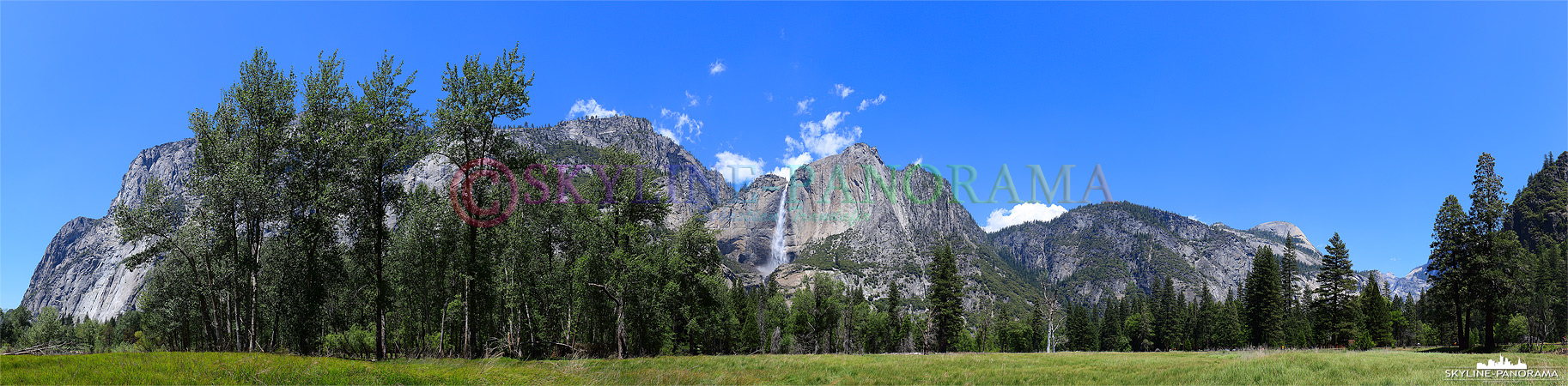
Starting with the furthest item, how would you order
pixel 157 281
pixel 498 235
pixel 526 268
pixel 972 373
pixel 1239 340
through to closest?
pixel 1239 340 < pixel 157 281 < pixel 526 268 < pixel 498 235 < pixel 972 373

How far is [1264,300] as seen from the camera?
5741 cm

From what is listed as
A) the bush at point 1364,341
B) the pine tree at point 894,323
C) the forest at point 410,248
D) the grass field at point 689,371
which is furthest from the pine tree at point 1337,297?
the pine tree at point 894,323

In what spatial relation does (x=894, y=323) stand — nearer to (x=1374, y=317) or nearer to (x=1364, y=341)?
(x=1364, y=341)

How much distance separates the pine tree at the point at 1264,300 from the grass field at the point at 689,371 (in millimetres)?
38011

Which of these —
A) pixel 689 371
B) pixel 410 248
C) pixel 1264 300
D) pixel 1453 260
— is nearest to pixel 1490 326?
pixel 1453 260

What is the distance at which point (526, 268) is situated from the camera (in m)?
28.2

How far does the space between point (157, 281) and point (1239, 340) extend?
321ft

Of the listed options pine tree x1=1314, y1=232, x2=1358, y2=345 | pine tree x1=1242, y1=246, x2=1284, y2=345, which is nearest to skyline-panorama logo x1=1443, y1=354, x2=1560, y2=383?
pine tree x1=1314, y1=232, x2=1358, y2=345

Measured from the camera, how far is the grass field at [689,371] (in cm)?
1063

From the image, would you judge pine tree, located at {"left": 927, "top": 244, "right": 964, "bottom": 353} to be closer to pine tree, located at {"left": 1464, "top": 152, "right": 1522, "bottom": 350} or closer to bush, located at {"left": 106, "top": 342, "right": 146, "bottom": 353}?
pine tree, located at {"left": 1464, "top": 152, "right": 1522, "bottom": 350}

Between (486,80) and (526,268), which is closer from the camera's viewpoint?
(486,80)

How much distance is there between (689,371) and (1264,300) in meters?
63.9

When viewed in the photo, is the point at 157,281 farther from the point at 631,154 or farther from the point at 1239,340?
the point at 1239,340

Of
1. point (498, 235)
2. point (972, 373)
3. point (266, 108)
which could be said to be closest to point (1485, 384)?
point (972, 373)
